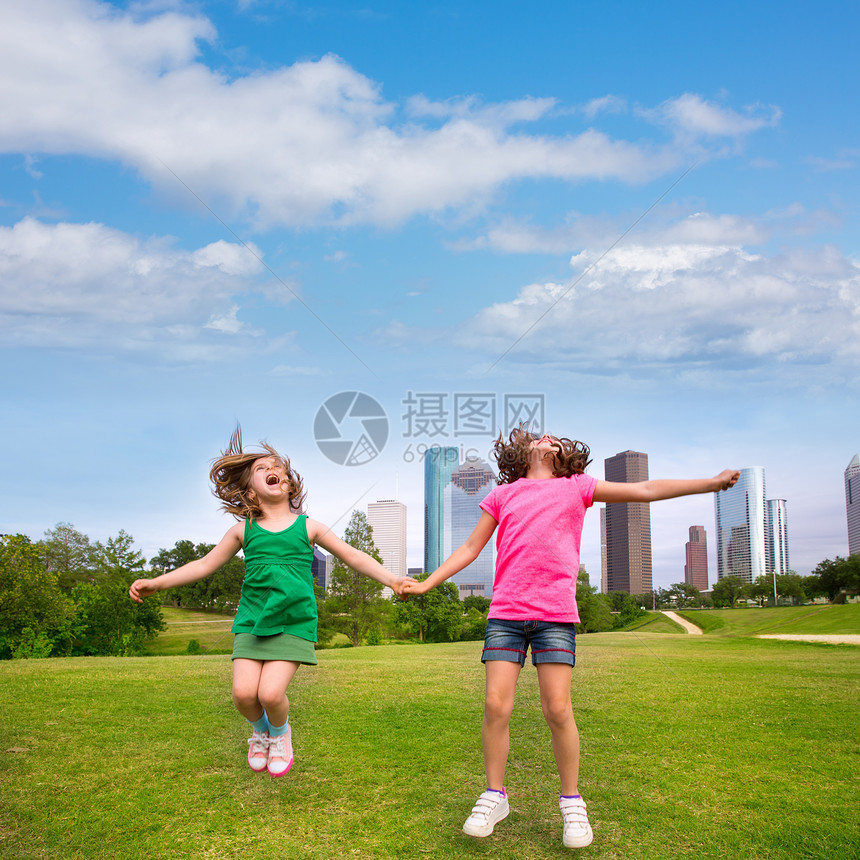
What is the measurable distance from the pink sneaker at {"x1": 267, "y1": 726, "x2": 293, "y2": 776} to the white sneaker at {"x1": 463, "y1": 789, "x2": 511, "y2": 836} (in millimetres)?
1431

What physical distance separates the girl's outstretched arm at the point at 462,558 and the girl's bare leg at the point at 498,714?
67cm

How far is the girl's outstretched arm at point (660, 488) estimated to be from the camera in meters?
4.34

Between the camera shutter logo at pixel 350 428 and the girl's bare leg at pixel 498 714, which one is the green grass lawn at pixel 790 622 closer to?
the camera shutter logo at pixel 350 428

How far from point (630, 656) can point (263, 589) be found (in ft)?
40.5

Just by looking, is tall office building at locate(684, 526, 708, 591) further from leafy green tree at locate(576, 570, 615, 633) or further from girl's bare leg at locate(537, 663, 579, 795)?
girl's bare leg at locate(537, 663, 579, 795)

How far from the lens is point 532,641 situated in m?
4.16

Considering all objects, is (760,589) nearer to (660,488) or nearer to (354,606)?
A: (354,606)

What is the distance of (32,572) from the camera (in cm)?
2750

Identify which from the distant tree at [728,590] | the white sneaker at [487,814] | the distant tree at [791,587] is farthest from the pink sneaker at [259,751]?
the distant tree at [728,590]

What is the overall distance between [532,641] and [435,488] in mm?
2148

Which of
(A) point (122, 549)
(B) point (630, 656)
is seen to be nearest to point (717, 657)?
(B) point (630, 656)

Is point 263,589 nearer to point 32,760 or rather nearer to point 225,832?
point 225,832

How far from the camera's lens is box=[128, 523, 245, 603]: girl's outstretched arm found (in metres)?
4.77

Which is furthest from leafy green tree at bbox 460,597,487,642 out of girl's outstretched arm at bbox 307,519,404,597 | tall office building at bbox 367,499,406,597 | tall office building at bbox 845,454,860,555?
tall office building at bbox 845,454,860,555
